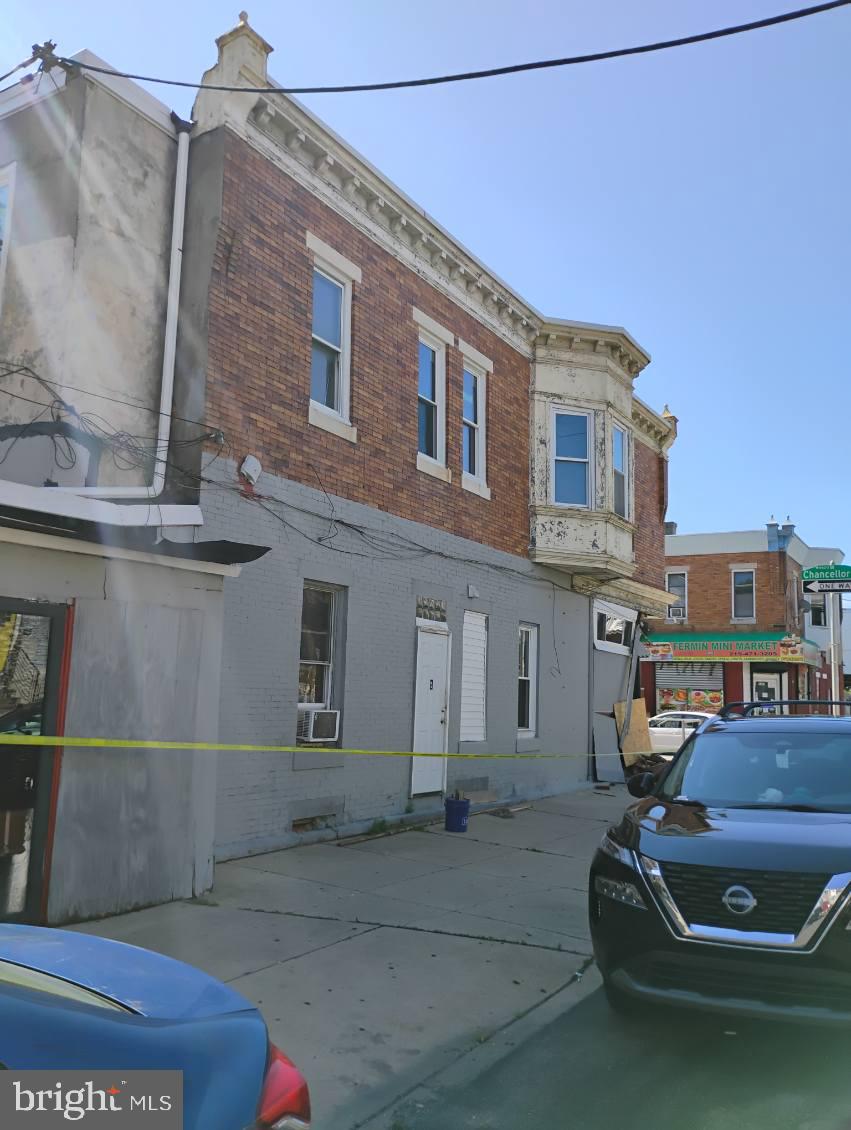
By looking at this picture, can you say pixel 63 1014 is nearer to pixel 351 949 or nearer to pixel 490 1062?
pixel 490 1062

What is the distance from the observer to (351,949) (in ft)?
20.4

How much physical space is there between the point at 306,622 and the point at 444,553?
286 cm

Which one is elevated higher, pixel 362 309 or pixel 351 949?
pixel 362 309

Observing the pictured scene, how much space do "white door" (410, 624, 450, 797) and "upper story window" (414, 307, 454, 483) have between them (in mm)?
2300

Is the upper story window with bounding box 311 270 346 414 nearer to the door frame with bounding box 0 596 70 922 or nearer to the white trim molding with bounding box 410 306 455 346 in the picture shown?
the white trim molding with bounding box 410 306 455 346

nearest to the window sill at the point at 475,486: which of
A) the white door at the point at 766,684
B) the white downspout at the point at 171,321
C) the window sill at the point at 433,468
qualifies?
the window sill at the point at 433,468

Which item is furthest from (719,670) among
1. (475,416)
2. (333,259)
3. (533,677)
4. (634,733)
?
(333,259)

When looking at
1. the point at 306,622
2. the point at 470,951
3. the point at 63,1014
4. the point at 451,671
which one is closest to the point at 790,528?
the point at 451,671

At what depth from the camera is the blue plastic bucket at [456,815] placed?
11117 mm

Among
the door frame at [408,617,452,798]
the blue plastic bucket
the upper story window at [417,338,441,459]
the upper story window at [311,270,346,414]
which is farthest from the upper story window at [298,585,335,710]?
the upper story window at [417,338,441,459]

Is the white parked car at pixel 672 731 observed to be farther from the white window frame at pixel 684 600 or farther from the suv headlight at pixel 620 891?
the suv headlight at pixel 620 891

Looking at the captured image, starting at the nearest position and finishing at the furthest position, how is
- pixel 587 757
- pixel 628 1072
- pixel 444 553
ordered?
pixel 628 1072, pixel 444 553, pixel 587 757

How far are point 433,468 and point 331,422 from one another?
2308 millimetres

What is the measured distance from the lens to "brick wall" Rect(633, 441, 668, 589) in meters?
18.8
